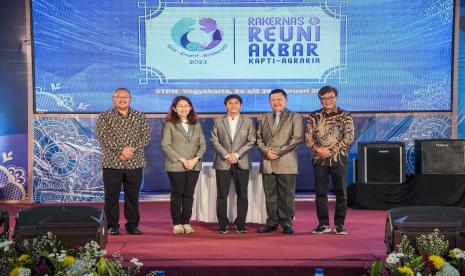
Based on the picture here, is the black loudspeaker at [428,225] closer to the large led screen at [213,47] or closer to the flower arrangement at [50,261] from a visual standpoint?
the flower arrangement at [50,261]

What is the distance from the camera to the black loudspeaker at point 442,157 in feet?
25.0

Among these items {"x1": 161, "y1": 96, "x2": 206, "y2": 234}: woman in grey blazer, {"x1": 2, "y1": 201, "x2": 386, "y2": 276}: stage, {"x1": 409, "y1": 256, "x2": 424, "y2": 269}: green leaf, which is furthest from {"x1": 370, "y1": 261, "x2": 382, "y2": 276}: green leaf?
{"x1": 161, "y1": 96, "x2": 206, "y2": 234}: woman in grey blazer

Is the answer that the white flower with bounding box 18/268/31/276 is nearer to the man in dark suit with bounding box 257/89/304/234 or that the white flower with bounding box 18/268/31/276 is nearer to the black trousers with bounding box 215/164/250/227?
the black trousers with bounding box 215/164/250/227

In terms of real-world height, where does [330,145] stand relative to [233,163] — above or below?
above

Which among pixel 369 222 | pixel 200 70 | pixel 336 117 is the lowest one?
pixel 369 222

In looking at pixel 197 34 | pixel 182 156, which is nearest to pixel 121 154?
pixel 182 156

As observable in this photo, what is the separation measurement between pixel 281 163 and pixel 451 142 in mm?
2677

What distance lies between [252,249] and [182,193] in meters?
1.08

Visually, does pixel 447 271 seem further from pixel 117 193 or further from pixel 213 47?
pixel 213 47

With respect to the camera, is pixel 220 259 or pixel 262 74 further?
pixel 262 74

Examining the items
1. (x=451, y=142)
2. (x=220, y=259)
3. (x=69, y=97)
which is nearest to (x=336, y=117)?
(x=220, y=259)

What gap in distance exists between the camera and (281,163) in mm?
5898

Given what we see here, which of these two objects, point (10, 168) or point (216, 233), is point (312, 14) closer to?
point (216, 233)

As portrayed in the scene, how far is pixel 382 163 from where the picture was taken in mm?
7578
